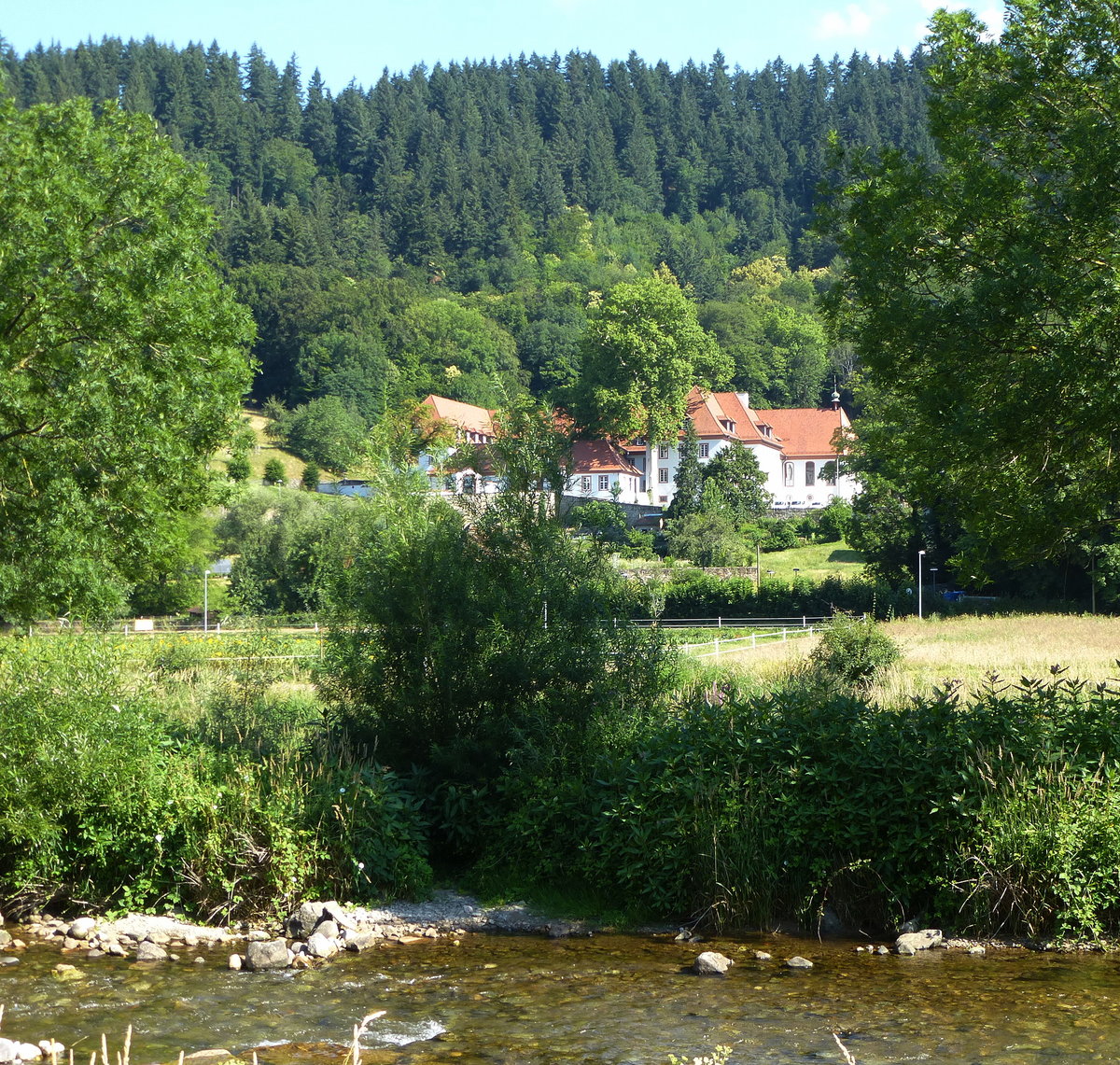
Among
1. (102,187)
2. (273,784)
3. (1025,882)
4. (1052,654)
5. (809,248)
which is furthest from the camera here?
(809,248)

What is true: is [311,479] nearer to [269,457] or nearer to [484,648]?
[269,457]

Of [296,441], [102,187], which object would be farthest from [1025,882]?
[296,441]

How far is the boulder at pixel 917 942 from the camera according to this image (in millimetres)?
11508

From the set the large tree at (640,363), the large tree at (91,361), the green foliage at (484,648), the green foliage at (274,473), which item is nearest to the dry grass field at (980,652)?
the green foliage at (484,648)

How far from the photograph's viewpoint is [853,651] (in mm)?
24500

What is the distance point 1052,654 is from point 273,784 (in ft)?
79.0

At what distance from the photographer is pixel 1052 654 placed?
3106cm

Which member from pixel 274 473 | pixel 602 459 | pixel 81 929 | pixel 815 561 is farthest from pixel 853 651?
pixel 602 459

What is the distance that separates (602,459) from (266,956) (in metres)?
95.5

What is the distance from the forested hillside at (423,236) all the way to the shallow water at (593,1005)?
112250 mm

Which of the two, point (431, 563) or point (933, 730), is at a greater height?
point (431, 563)

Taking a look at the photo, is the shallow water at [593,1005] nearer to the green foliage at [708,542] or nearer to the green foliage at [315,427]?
the green foliage at [708,542]

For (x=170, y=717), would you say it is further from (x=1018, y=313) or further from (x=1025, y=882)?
(x=1018, y=313)

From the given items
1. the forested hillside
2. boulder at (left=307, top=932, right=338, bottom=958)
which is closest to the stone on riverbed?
boulder at (left=307, top=932, right=338, bottom=958)
